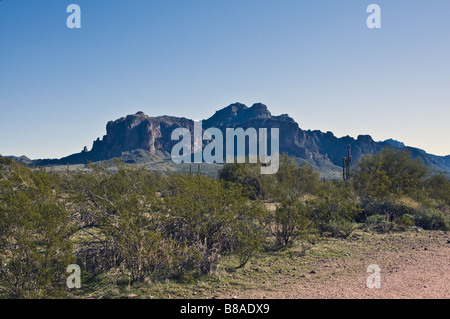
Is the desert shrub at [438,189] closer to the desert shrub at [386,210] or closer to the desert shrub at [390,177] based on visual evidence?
the desert shrub at [390,177]

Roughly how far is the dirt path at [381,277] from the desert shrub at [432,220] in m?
3.03

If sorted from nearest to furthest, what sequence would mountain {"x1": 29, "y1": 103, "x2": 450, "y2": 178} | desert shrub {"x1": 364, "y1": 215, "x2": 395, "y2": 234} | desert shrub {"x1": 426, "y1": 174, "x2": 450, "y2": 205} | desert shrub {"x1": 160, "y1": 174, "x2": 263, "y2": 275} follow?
1. desert shrub {"x1": 160, "y1": 174, "x2": 263, "y2": 275}
2. desert shrub {"x1": 364, "y1": 215, "x2": 395, "y2": 234}
3. desert shrub {"x1": 426, "y1": 174, "x2": 450, "y2": 205}
4. mountain {"x1": 29, "y1": 103, "x2": 450, "y2": 178}

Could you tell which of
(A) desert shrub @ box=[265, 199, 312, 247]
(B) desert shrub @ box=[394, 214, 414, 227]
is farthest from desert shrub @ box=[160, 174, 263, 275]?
(B) desert shrub @ box=[394, 214, 414, 227]

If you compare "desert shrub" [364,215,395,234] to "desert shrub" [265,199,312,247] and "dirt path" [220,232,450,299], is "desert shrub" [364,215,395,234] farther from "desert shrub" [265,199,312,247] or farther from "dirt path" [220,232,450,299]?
"desert shrub" [265,199,312,247]

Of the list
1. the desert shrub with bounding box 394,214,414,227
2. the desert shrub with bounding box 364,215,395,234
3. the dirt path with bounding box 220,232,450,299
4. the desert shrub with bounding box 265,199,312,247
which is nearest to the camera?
the dirt path with bounding box 220,232,450,299

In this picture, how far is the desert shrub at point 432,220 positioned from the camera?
41.6 feet

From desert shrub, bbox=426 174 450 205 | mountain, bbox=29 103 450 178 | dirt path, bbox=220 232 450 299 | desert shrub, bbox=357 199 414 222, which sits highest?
mountain, bbox=29 103 450 178

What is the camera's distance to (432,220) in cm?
1283

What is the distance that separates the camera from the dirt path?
19.2 ft

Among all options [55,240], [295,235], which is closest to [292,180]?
[295,235]

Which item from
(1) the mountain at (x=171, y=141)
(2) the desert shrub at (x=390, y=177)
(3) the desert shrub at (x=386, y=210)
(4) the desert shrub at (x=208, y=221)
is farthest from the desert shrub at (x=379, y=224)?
(1) the mountain at (x=171, y=141)

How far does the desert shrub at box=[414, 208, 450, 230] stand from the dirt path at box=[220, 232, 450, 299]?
3.03m
